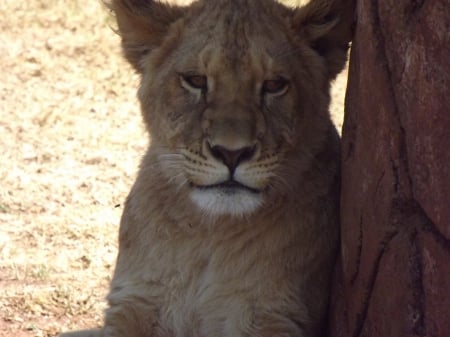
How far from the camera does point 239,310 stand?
3.66m

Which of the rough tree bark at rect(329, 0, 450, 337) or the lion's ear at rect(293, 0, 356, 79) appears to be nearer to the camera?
the rough tree bark at rect(329, 0, 450, 337)

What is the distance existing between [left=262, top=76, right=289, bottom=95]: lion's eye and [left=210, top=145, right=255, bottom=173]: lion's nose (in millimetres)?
279

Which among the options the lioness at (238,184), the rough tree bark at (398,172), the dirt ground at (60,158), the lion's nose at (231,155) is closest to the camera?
the rough tree bark at (398,172)

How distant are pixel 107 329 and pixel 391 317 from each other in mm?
1107

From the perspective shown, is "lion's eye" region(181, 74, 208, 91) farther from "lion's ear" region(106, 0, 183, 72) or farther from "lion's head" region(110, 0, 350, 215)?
"lion's ear" region(106, 0, 183, 72)

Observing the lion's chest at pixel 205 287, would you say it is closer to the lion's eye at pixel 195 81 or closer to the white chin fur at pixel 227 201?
the white chin fur at pixel 227 201

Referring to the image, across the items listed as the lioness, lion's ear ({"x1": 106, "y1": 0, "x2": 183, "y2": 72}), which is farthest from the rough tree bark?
lion's ear ({"x1": 106, "y1": 0, "x2": 183, "y2": 72})

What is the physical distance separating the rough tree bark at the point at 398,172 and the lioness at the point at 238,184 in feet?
0.69

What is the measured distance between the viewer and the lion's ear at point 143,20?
12.3 ft

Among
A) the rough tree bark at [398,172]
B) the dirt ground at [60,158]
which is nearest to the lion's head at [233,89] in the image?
the rough tree bark at [398,172]

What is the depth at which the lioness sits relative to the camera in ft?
11.5

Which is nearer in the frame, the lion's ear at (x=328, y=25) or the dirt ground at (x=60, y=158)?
the lion's ear at (x=328, y=25)

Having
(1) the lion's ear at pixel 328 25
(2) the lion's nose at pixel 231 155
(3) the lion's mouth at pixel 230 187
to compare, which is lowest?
(3) the lion's mouth at pixel 230 187

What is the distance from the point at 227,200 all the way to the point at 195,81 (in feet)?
1.47
